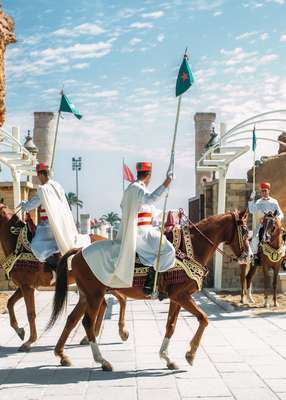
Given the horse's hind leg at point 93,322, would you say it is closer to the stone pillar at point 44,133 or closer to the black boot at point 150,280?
the black boot at point 150,280

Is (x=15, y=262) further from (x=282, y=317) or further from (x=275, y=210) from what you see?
(x=275, y=210)

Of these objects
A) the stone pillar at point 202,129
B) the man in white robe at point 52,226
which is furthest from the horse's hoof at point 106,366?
→ the stone pillar at point 202,129

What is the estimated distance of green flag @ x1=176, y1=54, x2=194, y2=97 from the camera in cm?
662

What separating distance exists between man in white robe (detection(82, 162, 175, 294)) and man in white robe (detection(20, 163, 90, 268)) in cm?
121

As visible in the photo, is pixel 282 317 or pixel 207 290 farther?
pixel 207 290

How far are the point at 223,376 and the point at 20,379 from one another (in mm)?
2207

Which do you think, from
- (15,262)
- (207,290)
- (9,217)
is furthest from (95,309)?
(207,290)

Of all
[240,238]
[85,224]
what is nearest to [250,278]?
[240,238]

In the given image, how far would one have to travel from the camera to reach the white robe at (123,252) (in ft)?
20.4

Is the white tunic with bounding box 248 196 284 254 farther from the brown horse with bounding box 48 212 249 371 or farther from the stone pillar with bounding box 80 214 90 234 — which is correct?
the stone pillar with bounding box 80 214 90 234

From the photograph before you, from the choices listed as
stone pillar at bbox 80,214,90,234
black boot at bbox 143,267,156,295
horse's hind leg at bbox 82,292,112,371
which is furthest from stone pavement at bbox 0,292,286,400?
stone pillar at bbox 80,214,90,234

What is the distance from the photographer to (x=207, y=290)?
1345 centimetres

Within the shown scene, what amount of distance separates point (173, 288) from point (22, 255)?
254 centimetres

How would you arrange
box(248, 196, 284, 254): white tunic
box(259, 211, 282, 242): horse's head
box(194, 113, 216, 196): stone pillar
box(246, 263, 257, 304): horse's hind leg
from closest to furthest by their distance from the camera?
box(259, 211, 282, 242): horse's head, box(248, 196, 284, 254): white tunic, box(246, 263, 257, 304): horse's hind leg, box(194, 113, 216, 196): stone pillar
